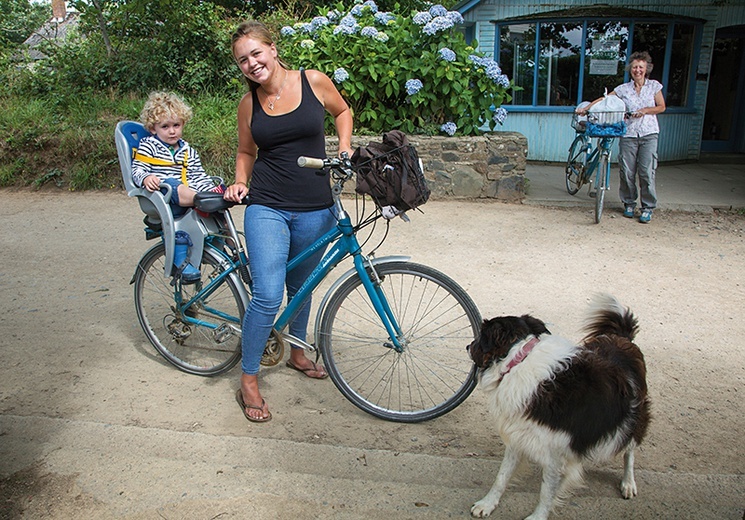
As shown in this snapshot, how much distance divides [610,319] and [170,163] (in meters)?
2.66

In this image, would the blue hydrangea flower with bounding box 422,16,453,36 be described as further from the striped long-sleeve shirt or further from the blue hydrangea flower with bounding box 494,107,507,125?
the striped long-sleeve shirt

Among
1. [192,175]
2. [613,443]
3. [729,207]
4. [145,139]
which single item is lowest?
[729,207]

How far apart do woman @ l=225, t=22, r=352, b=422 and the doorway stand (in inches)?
469

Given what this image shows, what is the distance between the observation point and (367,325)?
15.0ft

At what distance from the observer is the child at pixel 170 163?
355 centimetres

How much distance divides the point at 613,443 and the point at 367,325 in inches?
92.4

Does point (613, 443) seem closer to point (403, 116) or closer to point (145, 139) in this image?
point (145, 139)

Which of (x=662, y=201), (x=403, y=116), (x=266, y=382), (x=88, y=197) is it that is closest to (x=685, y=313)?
(x=266, y=382)

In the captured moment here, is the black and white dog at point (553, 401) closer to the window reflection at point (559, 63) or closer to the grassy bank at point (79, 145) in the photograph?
the grassy bank at point (79, 145)

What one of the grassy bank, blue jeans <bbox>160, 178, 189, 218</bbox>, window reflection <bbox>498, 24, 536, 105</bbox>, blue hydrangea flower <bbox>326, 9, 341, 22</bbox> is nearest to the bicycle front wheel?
blue jeans <bbox>160, 178, 189, 218</bbox>

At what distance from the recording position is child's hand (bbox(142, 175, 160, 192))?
3.48 meters

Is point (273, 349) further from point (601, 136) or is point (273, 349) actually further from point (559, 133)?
point (559, 133)

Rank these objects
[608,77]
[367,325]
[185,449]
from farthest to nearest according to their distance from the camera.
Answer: [608,77] → [367,325] → [185,449]

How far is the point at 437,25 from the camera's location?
26.5ft
